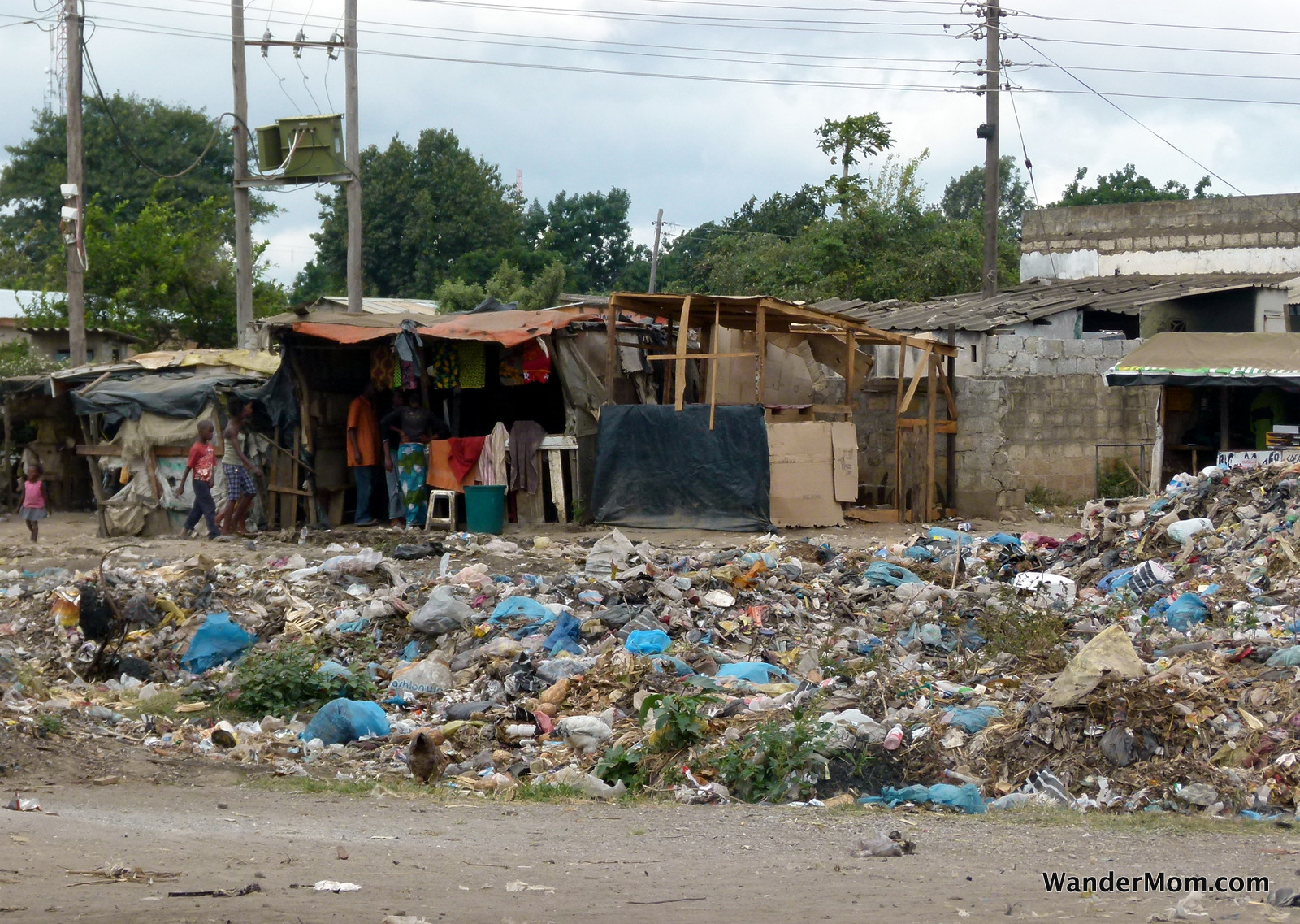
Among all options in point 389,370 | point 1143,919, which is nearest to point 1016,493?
point 389,370

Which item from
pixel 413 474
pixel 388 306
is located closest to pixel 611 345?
pixel 413 474

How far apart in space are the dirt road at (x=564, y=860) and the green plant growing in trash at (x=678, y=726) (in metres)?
0.58

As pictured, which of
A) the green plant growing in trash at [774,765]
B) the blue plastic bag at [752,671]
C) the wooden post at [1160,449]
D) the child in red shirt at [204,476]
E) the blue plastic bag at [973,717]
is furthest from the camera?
the wooden post at [1160,449]

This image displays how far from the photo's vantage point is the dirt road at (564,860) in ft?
13.1

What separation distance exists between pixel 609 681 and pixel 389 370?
8744mm

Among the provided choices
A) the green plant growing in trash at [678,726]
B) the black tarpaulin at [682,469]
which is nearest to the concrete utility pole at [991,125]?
the black tarpaulin at [682,469]

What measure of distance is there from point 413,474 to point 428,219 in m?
25.4

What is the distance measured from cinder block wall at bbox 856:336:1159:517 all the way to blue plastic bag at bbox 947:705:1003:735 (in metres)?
9.79

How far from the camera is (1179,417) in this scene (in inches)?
648

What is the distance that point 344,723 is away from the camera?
290 inches

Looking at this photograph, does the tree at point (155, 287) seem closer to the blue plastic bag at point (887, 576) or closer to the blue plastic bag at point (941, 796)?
the blue plastic bag at point (887, 576)

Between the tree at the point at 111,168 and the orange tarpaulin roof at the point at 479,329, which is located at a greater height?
the tree at the point at 111,168

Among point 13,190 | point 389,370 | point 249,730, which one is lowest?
point 249,730

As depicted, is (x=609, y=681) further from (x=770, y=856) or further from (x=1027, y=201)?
(x=1027, y=201)
